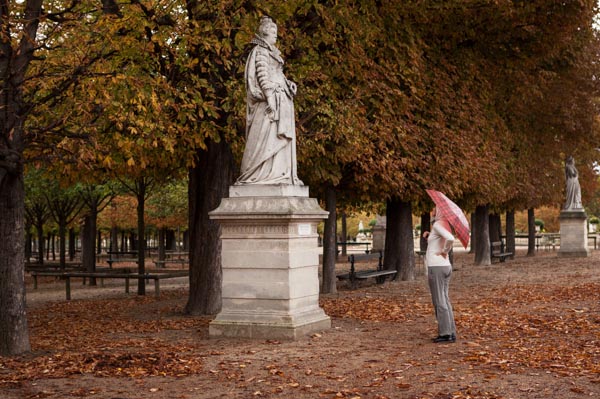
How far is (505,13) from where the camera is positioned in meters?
20.6

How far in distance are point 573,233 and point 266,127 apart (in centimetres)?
2817

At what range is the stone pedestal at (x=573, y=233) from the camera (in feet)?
120

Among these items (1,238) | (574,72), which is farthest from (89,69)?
(574,72)

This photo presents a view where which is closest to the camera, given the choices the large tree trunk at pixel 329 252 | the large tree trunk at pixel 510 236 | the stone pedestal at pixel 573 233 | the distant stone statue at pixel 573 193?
Answer: the large tree trunk at pixel 329 252

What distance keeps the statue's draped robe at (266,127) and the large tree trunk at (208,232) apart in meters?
3.37

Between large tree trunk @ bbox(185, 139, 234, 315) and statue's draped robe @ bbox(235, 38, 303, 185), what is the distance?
337 cm

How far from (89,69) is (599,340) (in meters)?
8.04

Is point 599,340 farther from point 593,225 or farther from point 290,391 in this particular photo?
point 593,225

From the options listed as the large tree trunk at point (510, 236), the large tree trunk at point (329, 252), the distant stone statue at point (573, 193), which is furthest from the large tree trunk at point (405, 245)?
the distant stone statue at point (573, 193)

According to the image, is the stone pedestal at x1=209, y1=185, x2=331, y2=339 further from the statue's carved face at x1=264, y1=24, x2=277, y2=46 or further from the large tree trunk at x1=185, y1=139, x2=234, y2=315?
the large tree trunk at x1=185, y1=139, x2=234, y2=315

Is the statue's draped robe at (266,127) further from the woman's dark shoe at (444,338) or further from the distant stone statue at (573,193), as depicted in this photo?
the distant stone statue at (573,193)

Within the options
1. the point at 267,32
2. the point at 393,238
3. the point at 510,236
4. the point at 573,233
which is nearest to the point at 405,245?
the point at 393,238

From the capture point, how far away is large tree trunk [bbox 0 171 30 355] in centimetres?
1045

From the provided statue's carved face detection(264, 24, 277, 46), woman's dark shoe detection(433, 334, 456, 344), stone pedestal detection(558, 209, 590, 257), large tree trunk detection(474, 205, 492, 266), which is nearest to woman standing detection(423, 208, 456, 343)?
woman's dark shoe detection(433, 334, 456, 344)
